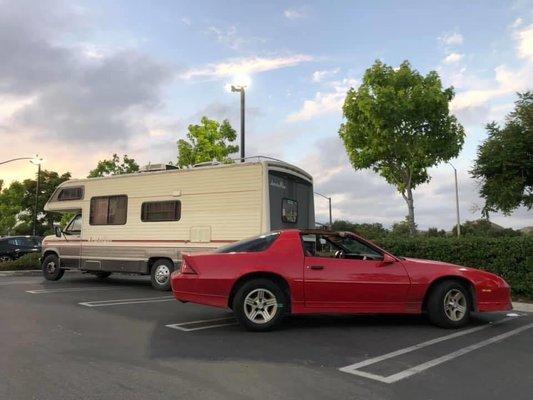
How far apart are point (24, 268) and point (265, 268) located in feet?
56.4

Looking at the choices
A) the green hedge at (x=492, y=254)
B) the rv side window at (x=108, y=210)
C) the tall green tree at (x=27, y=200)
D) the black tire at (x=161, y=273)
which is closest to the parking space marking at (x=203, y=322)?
the black tire at (x=161, y=273)

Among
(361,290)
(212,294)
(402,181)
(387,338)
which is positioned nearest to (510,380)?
(387,338)

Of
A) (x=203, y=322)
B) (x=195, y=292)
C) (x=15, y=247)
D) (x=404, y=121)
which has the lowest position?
(x=203, y=322)

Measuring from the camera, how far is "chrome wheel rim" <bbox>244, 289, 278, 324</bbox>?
7734mm

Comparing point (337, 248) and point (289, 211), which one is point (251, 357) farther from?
point (289, 211)

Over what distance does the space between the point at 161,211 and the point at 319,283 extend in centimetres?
691

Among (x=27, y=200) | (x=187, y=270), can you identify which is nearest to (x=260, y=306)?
(x=187, y=270)

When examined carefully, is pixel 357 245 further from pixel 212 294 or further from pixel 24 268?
pixel 24 268

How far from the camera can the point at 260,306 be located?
307 inches

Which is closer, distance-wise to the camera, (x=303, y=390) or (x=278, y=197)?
(x=303, y=390)

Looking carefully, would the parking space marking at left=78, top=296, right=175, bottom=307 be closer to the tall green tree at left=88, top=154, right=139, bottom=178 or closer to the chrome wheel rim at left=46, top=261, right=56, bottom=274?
the chrome wheel rim at left=46, top=261, right=56, bottom=274

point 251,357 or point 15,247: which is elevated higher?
point 15,247

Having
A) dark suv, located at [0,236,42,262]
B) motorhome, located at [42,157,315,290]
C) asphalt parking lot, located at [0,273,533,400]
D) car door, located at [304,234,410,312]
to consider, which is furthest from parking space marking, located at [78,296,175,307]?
dark suv, located at [0,236,42,262]

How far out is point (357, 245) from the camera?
8.30m
